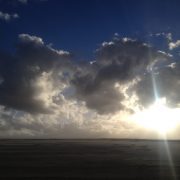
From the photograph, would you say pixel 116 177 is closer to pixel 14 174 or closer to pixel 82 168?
pixel 82 168

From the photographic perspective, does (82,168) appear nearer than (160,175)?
No

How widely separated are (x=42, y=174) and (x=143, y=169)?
12.8 m

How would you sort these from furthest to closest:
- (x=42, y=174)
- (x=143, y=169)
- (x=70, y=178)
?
(x=143, y=169)
(x=42, y=174)
(x=70, y=178)

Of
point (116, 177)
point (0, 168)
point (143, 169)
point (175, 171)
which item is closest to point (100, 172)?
point (116, 177)

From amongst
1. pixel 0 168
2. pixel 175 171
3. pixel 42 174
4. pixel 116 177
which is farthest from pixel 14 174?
pixel 175 171

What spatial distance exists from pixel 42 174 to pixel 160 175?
43.4ft

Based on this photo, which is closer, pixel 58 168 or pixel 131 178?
pixel 131 178

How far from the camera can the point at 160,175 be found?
3459 centimetres

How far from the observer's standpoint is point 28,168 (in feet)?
131

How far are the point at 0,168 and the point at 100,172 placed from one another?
1333cm

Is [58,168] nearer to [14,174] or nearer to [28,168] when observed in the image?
[28,168]

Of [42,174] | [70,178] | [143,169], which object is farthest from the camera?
[143,169]

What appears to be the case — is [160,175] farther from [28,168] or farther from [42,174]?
[28,168]

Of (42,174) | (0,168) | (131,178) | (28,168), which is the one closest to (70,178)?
(42,174)
